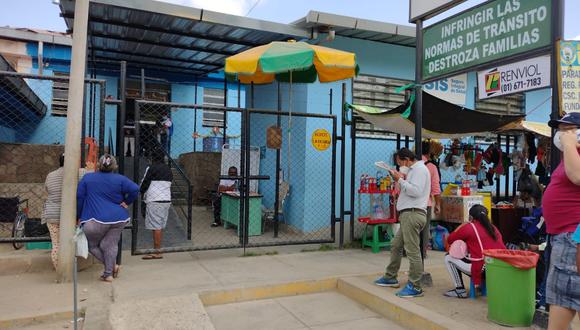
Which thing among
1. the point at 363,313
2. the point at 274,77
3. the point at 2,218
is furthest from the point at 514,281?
the point at 2,218

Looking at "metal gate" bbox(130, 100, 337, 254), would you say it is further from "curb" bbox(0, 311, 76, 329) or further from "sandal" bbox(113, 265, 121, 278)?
"curb" bbox(0, 311, 76, 329)

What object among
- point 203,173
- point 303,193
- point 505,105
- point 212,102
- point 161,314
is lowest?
point 161,314

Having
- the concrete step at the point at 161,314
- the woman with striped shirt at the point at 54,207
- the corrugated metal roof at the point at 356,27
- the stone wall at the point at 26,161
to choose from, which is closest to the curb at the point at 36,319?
the concrete step at the point at 161,314

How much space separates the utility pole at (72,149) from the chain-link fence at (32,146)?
0.29 meters

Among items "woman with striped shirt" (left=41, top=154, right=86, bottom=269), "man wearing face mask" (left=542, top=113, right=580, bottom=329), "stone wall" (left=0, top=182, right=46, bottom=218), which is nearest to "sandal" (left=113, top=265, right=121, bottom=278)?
"woman with striped shirt" (left=41, top=154, right=86, bottom=269)

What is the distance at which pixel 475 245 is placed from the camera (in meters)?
4.65

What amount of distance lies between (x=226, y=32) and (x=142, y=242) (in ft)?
13.6

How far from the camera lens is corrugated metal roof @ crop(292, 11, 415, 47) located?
762 cm

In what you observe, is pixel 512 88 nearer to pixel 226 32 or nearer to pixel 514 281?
pixel 514 281

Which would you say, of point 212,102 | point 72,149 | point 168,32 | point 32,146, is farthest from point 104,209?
point 212,102

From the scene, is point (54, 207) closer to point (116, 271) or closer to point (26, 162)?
point (116, 271)

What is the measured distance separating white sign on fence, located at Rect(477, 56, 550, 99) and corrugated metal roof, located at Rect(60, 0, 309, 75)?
154 inches

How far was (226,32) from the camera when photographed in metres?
8.08

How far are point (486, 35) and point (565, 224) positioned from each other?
245 cm
